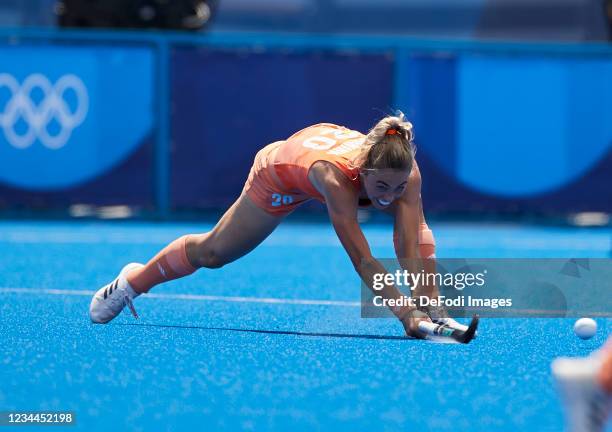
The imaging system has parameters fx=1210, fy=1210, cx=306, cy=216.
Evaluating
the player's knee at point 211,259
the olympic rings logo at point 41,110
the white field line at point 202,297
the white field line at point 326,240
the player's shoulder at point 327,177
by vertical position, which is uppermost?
the player's shoulder at point 327,177

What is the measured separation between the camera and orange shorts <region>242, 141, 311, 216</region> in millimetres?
6129

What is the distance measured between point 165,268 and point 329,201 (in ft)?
3.50

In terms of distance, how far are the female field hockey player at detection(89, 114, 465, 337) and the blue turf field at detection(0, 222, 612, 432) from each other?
26cm

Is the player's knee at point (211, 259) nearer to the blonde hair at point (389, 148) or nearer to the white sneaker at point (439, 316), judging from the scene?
the blonde hair at point (389, 148)

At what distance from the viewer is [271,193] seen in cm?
614

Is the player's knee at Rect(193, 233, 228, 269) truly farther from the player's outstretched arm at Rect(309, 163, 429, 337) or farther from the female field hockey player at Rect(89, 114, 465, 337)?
the player's outstretched arm at Rect(309, 163, 429, 337)

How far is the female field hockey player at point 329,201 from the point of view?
5.74 metres

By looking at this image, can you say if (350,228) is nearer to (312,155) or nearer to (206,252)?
(312,155)

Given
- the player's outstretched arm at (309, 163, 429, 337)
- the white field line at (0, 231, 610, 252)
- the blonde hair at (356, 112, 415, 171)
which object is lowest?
the white field line at (0, 231, 610, 252)

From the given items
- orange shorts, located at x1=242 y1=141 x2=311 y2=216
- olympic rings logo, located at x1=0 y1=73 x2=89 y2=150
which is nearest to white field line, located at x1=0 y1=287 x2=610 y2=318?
orange shorts, located at x1=242 y1=141 x2=311 y2=216

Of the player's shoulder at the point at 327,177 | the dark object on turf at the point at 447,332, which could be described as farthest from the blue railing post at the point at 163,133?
Result: the dark object on turf at the point at 447,332

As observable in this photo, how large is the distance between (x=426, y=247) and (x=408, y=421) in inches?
80.1

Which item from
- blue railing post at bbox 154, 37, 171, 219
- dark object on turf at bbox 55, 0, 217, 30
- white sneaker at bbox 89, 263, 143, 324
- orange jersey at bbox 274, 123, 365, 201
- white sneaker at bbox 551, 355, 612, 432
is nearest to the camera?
white sneaker at bbox 551, 355, 612, 432

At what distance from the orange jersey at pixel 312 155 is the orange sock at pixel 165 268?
0.70 meters
